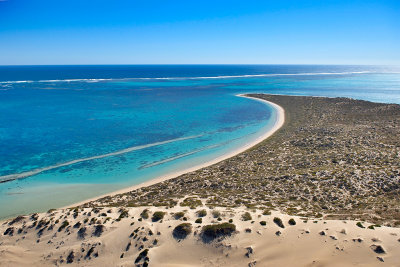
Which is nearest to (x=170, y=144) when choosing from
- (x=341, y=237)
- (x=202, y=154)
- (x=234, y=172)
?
(x=202, y=154)

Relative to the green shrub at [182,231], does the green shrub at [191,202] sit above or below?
below

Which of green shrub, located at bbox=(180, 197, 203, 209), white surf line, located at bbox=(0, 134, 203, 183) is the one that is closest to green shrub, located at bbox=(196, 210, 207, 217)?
green shrub, located at bbox=(180, 197, 203, 209)

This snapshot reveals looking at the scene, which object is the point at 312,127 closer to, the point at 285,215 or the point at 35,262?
the point at 285,215

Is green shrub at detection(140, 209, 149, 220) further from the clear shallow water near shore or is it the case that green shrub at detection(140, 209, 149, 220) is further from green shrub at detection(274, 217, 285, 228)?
the clear shallow water near shore

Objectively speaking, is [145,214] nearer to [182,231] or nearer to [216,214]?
[182,231]


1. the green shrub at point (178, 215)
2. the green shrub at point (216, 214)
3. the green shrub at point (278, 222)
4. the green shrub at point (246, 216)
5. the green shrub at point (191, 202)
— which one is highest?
the green shrub at point (278, 222)

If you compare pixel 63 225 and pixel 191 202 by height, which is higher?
pixel 63 225

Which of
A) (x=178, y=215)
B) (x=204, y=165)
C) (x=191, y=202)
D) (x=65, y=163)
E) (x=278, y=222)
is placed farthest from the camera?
(x=65, y=163)

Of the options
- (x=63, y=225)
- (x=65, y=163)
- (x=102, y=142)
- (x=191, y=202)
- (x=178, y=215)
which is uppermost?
(x=178, y=215)

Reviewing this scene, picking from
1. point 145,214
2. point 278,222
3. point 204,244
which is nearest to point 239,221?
point 278,222

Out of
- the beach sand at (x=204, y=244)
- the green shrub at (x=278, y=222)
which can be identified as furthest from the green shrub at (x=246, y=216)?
the green shrub at (x=278, y=222)

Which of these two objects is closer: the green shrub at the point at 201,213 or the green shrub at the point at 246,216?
the green shrub at the point at 246,216

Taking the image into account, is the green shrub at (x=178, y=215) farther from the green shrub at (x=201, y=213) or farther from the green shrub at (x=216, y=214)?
the green shrub at (x=216, y=214)
